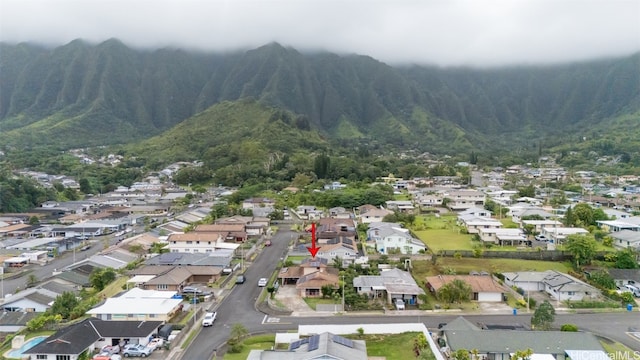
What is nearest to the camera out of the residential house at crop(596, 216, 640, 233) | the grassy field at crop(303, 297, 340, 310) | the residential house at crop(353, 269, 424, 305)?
the residential house at crop(353, 269, 424, 305)

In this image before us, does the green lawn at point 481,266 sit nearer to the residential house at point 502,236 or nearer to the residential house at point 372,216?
the residential house at point 502,236

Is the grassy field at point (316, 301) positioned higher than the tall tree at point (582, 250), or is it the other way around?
the tall tree at point (582, 250)

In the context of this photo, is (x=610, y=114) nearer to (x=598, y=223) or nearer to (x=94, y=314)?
(x=598, y=223)

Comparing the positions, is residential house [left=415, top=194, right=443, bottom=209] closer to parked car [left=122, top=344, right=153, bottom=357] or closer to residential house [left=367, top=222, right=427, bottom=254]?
residential house [left=367, top=222, right=427, bottom=254]

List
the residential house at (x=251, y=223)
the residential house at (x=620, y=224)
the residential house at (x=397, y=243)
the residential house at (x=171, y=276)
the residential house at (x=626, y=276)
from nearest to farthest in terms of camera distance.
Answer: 1. the residential house at (x=171, y=276)
2. the residential house at (x=626, y=276)
3. the residential house at (x=397, y=243)
4. the residential house at (x=620, y=224)
5. the residential house at (x=251, y=223)

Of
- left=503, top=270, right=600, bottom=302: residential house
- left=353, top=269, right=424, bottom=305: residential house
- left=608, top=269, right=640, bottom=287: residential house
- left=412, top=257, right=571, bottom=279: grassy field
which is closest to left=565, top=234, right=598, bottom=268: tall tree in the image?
left=412, top=257, right=571, bottom=279: grassy field

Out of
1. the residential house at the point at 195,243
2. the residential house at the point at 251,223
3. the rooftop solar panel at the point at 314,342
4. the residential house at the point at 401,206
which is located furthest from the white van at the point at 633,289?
the residential house at the point at 251,223

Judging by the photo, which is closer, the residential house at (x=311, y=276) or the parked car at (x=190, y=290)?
the residential house at (x=311, y=276)
